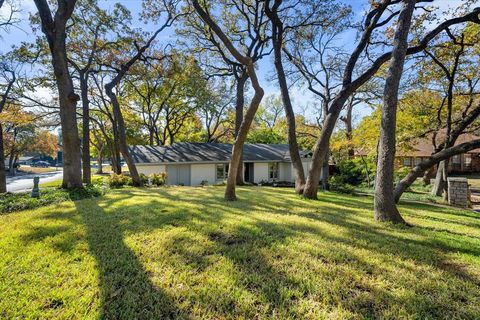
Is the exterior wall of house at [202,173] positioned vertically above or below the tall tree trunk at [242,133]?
below

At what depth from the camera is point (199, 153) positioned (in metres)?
19.7

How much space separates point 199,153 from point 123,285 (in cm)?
1757

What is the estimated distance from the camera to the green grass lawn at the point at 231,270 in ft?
6.91

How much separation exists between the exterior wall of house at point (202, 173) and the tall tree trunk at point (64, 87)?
10.5 metres

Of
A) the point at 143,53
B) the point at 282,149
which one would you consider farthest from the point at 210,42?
the point at 282,149

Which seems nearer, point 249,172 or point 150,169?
point 150,169

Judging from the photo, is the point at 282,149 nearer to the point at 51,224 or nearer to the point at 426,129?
the point at 426,129

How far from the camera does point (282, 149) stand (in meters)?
23.0

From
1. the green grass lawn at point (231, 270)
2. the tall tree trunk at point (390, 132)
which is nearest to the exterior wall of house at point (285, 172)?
the tall tree trunk at point (390, 132)

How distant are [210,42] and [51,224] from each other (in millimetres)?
12819

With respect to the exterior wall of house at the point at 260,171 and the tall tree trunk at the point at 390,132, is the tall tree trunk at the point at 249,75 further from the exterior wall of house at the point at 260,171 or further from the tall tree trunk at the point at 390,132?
the exterior wall of house at the point at 260,171

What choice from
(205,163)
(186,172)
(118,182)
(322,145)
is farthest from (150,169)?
(322,145)

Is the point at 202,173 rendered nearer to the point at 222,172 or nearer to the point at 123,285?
the point at 222,172

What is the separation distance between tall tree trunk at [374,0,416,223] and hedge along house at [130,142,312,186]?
12232mm
